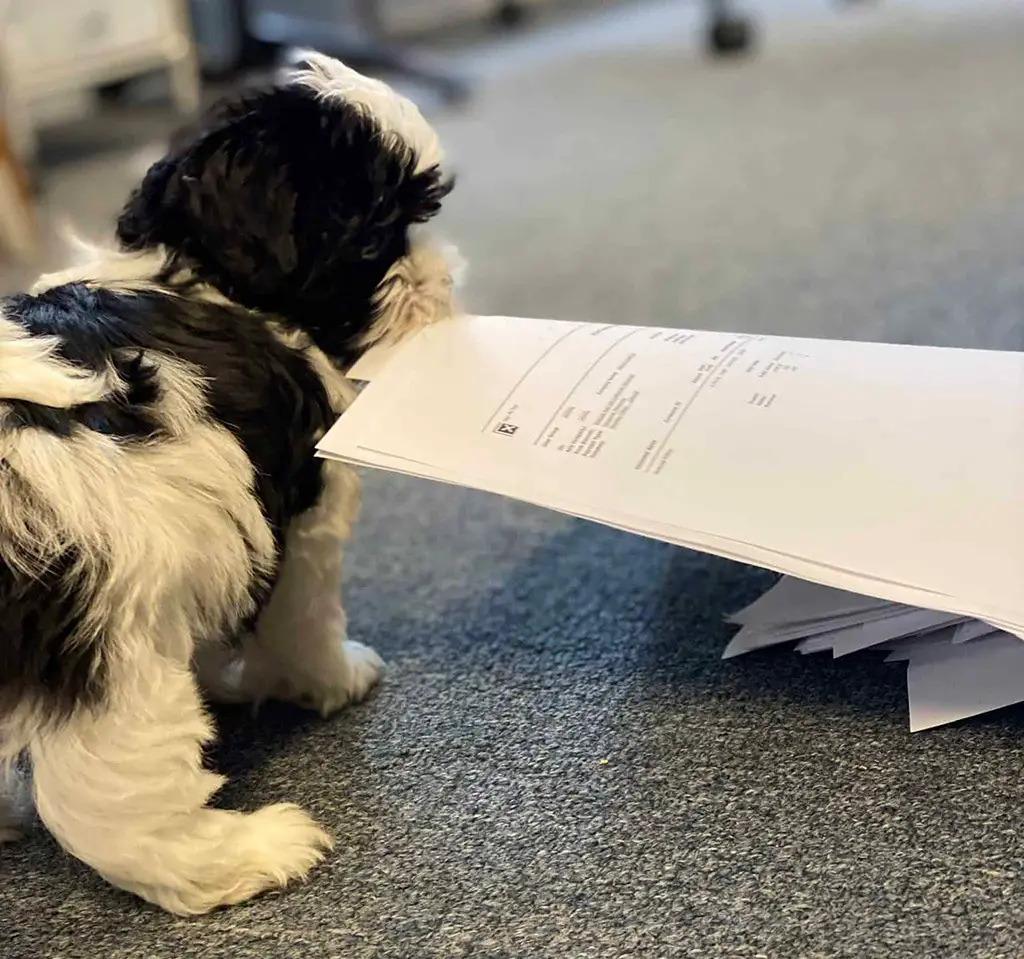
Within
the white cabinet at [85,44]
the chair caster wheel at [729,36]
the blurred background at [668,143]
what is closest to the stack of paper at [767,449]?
the blurred background at [668,143]

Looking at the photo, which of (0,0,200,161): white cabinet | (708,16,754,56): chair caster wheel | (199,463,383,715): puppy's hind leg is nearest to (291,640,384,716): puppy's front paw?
(199,463,383,715): puppy's hind leg

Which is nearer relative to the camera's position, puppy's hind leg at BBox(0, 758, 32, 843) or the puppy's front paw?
puppy's hind leg at BBox(0, 758, 32, 843)

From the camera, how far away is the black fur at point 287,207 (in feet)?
3.17

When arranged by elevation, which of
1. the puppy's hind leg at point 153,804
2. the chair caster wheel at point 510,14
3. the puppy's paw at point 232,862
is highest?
the puppy's hind leg at point 153,804

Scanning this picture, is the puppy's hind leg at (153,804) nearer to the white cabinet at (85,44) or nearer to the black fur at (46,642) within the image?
the black fur at (46,642)

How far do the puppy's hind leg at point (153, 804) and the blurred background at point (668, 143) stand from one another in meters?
0.66

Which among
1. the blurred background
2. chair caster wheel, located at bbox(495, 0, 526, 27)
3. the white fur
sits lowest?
chair caster wheel, located at bbox(495, 0, 526, 27)

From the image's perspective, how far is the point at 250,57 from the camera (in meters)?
3.47

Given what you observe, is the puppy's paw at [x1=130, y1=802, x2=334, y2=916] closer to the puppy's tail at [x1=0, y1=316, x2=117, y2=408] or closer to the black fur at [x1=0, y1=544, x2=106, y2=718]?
the black fur at [x1=0, y1=544, x2=106, y2=718]

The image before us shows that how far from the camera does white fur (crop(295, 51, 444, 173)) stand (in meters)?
1.00

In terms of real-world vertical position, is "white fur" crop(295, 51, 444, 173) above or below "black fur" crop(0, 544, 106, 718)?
above

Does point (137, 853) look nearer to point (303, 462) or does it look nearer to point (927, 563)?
point (303, 462)

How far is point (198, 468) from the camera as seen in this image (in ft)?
2.77

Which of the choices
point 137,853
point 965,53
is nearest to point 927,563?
point 137,853
